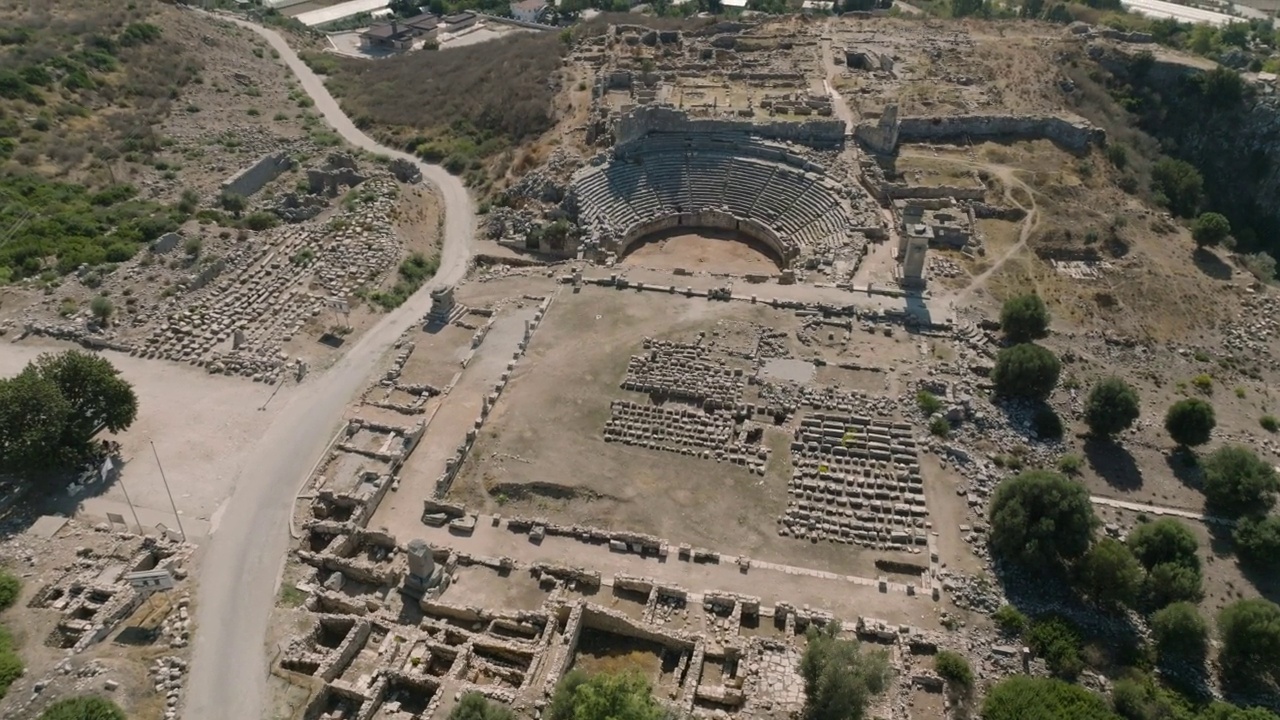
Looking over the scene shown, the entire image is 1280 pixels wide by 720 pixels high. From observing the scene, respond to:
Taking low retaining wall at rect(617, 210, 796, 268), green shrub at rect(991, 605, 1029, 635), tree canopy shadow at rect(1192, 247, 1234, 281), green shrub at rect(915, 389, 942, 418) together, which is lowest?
green shrub at rect(991, 605, 1029, 635)

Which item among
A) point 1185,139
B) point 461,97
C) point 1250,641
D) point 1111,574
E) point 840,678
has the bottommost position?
point 1250,641

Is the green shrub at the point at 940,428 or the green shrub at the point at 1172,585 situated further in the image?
the green shrub at the point at 940,428

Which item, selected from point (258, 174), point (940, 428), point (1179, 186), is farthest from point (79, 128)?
point (1179, 186)

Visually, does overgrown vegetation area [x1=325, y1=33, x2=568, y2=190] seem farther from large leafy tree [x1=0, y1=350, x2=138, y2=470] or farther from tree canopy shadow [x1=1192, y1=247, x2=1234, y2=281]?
tree canopy shadow [x1=1192, y1=247, x2=1234, y2=281]

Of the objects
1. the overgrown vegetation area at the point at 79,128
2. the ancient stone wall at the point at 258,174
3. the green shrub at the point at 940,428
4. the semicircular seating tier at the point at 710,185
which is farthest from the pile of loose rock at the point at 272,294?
the green shrub at the point at 940,428

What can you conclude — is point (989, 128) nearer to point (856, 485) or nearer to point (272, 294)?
point (856, 485)

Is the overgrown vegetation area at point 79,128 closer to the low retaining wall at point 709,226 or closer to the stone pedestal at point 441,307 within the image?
the stone pedestal at point 441,307

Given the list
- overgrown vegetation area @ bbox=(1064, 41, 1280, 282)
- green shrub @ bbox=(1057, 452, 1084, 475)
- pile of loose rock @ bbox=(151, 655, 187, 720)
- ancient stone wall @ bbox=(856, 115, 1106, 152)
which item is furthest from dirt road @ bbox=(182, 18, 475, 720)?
overgrown vegetation area @ bbox=(1064, 41, 1280, 282)
